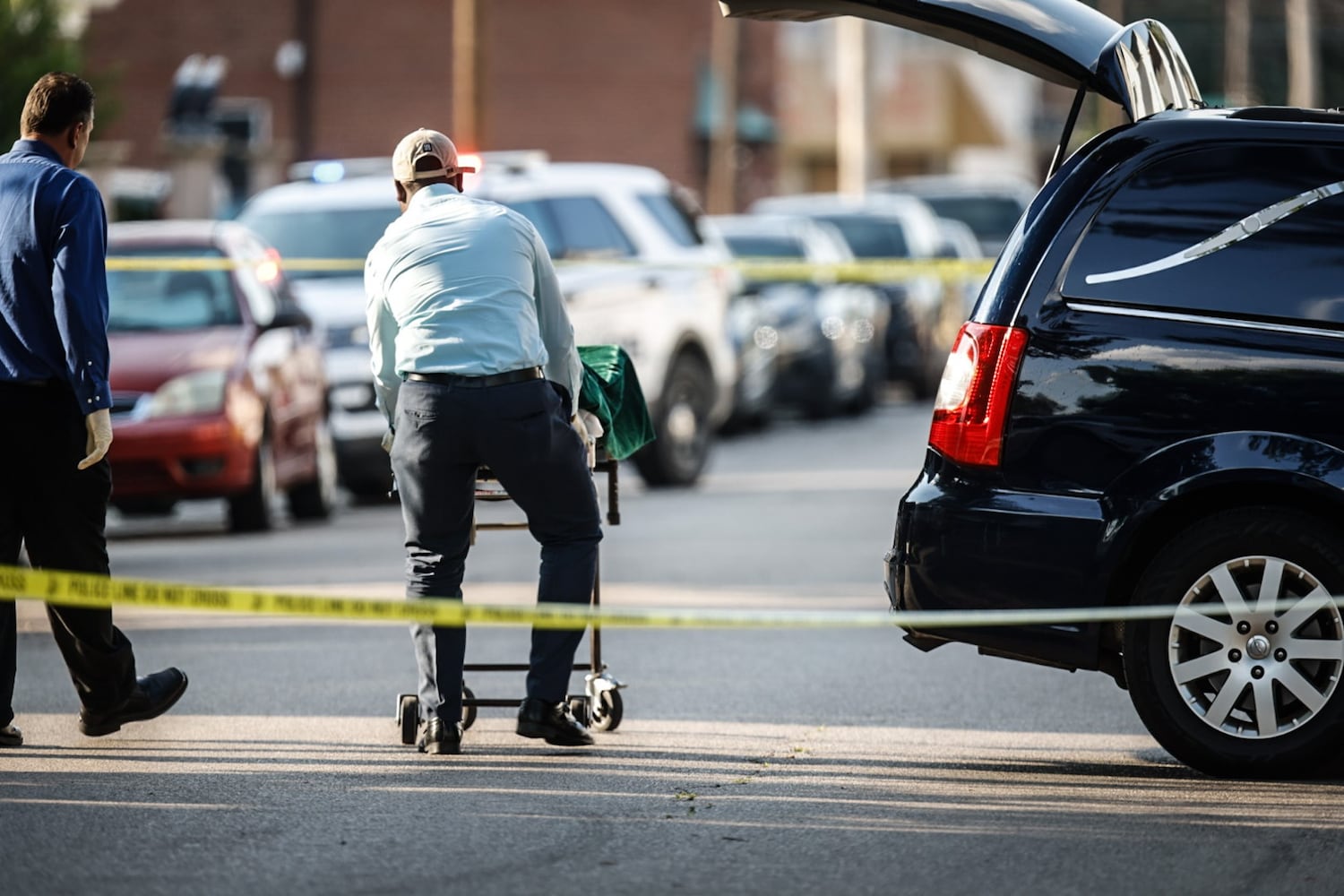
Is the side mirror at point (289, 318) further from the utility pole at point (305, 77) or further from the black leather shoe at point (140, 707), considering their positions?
the utility pole at point (305, 77)

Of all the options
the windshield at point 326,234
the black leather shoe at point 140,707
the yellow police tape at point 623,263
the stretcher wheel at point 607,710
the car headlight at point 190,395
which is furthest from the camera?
the windshield at point 326,234

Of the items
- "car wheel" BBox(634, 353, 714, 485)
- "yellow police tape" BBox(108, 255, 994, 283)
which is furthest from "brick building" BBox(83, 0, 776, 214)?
"car wheel" BBox(634, 353, 714, 485)

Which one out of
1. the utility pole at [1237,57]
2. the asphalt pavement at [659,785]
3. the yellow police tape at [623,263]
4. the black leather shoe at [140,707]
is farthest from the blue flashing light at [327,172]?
the utility pole at [1237,57]

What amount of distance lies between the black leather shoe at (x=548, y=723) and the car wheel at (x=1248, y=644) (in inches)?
68.0

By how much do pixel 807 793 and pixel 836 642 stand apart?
11.1ft

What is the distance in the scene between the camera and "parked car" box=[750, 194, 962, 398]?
26.2 m

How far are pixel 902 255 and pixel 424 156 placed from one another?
1910cm

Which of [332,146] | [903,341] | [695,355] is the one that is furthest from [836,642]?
[332,146]

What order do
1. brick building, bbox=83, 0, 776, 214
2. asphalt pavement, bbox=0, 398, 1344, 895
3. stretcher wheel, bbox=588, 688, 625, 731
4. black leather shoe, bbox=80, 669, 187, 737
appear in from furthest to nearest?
→ brick building, bbox=83, 0, 776, 214 → stretcher wheel, bbox=588, 688, 625, 731 → black leather shoe, bbox=80, 669, 187, 737 → asphalt pavement, bbox=0, 398, 1344, 895

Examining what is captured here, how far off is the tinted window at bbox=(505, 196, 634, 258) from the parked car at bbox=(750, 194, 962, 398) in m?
9.09

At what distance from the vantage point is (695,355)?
58.2 feet

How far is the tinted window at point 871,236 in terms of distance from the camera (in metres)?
26.3

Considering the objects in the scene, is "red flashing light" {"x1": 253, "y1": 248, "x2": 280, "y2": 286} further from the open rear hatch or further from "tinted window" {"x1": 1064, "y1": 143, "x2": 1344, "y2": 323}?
"tinted window" {"x1": 1064, "y1": 143, "x2": 1344, "y2": 323}

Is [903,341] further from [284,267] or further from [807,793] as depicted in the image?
[807,793]
